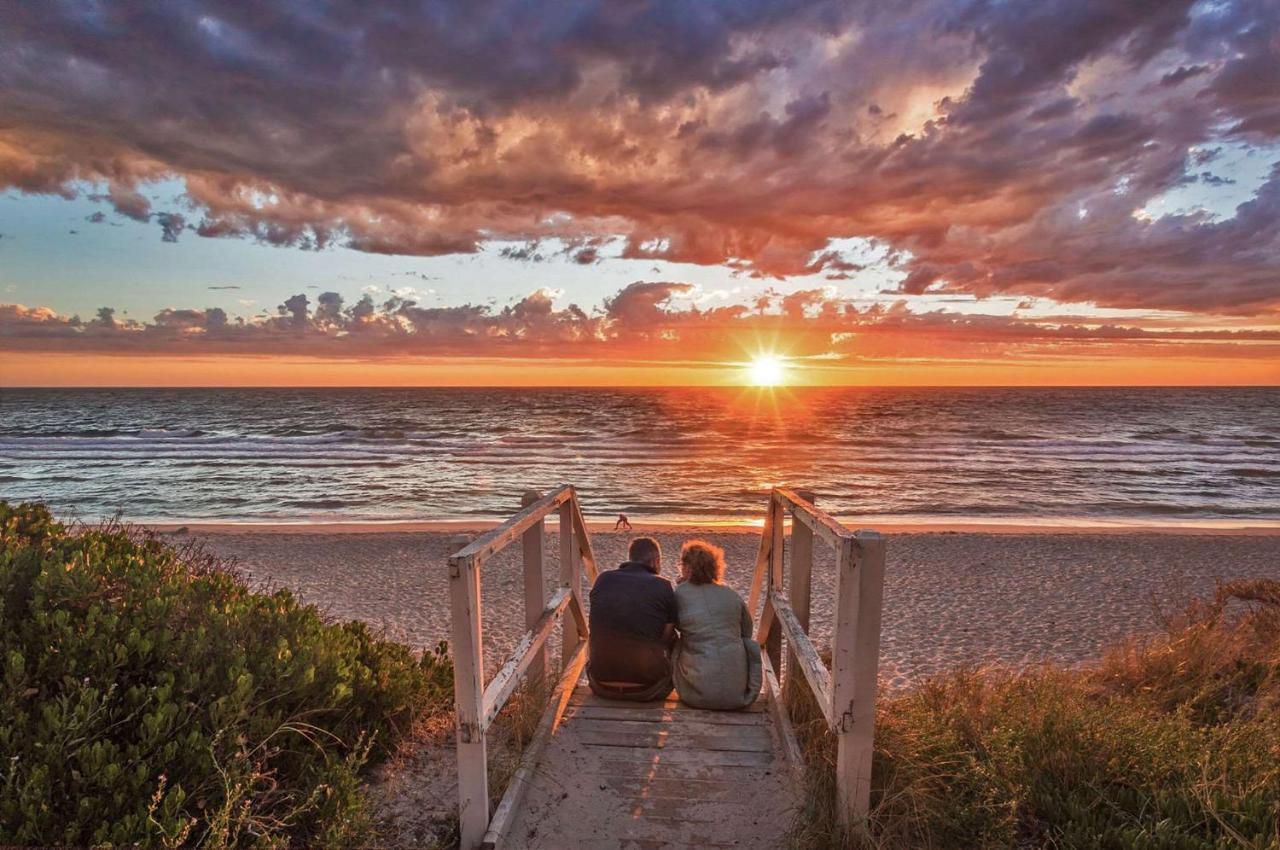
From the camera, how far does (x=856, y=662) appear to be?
10.3 feet

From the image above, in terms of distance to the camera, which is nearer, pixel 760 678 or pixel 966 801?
pixel 966 801

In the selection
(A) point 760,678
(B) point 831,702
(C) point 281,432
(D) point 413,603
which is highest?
(B) point 831,702

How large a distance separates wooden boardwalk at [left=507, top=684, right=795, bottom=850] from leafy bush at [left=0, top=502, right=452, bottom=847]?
981 millimetres

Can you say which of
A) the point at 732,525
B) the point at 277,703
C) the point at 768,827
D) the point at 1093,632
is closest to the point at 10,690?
the point at 277,703

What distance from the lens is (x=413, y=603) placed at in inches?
428

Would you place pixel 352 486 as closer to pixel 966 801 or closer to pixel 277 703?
pixel 277 703

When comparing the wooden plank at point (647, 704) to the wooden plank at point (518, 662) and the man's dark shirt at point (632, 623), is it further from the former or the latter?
the wooden plank at point (518, 662)

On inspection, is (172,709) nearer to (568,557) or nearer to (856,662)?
(856,662)

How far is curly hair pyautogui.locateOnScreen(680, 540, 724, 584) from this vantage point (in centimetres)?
534

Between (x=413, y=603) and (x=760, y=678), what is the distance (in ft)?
23.7

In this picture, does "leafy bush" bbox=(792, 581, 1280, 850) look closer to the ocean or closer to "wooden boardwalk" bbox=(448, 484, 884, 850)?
"wooden boardwalk" bbox=(448, 484, 884, 850)

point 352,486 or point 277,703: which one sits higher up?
point 277,703

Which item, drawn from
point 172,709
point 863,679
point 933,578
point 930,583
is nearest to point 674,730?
point 863,679

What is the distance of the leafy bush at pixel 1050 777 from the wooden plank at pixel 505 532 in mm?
1972
